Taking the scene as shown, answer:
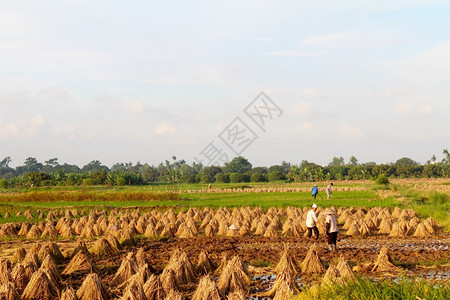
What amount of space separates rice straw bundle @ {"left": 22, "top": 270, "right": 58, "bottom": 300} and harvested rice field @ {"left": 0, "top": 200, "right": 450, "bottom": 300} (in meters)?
0.02

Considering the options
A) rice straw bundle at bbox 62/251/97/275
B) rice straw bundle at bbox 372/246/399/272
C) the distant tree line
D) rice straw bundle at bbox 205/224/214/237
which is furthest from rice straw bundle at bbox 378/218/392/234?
the distant tree line

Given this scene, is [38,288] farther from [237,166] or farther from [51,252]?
[237,166]

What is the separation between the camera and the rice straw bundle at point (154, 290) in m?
9.16

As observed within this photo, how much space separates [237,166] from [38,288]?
404ft

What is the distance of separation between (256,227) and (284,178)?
→ 253 ft

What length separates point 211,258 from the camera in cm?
1393

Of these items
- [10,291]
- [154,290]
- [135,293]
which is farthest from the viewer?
[10,291]

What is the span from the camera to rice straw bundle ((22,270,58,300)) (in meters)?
10.0

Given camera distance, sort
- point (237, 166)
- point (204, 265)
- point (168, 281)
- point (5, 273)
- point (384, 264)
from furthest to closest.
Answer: point (237, 166)
point (204, 265)
point (384, 264)
point (5, 273)
point (168, 281)

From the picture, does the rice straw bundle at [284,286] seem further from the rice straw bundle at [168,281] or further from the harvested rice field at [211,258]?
the rice straw bundle at [168,281]

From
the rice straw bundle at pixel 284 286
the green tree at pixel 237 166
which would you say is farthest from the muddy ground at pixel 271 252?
the green tree at pixel 237 166

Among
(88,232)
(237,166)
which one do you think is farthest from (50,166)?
(88,232)

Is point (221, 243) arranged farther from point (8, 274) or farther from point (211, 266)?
point (8, 274)

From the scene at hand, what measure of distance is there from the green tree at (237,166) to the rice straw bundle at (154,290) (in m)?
121
